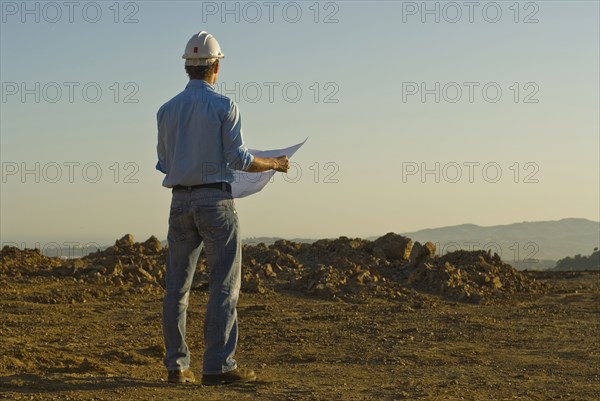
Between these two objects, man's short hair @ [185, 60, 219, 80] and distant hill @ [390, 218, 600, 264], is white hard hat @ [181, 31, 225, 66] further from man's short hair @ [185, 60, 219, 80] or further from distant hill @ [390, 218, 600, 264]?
distant hill @ [390, 218, 600, 264]

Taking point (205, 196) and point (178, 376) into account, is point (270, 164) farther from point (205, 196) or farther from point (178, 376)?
point (178, 376)

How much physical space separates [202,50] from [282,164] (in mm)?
860

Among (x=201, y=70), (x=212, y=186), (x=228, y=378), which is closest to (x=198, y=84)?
(x=201, y=70)

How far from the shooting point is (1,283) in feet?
45.6

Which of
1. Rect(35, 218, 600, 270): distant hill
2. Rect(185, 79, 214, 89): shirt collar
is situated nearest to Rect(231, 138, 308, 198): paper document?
Rect(185, 79, 214, 89): shirt collar

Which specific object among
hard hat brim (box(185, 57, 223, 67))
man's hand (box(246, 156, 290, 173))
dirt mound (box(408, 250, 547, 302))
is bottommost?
dirt mound (box(408, 250, 547, 302))

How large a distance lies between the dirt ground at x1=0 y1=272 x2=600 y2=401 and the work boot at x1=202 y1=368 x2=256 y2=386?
6 cm

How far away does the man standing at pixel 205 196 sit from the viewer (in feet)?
19.1

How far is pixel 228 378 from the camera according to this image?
6.00 m

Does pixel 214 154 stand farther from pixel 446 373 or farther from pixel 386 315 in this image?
pixel 386 315

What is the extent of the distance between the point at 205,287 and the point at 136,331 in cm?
451

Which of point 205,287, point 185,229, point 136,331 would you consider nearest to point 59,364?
point 185,229

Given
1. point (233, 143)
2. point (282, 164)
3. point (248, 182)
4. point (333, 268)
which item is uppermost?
point (233, 143)

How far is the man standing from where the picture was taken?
582 cm
